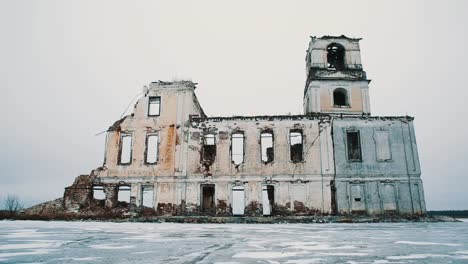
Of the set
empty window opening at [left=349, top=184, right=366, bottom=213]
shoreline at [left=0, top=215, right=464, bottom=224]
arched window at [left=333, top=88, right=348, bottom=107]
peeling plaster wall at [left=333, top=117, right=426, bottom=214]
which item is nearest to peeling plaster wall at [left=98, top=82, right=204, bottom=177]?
shoreline at [left=0, top=215, right=464, bottom=224]

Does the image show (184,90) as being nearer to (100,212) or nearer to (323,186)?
(100,212)

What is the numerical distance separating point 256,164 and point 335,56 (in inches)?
437

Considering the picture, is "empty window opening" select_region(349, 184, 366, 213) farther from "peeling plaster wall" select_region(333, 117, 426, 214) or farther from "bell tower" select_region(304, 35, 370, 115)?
"bell tower" select_region(304, 35, 370, 115)

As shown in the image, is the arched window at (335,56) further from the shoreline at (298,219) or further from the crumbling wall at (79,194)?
the crumbling wall at (79,194)

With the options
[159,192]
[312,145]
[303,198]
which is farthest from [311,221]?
[159,192]

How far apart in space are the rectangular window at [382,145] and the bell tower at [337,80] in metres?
2.55

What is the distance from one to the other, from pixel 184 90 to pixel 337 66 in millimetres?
11546


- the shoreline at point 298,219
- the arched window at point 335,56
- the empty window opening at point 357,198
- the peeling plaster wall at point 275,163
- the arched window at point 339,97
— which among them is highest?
the arched window at point 335,56

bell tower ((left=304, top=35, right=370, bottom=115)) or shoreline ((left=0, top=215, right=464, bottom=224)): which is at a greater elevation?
bell tower ((left=304, top=35, right=370, bottom=115))

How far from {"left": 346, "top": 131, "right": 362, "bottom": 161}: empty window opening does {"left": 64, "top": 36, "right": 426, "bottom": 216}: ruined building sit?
6 cm

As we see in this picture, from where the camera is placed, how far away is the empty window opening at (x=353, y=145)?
22480 mm

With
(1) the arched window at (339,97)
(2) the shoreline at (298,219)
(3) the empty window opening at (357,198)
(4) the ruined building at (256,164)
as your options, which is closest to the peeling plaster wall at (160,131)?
(4) the ruined building at (256,164)

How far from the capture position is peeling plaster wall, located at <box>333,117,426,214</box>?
21.1 m

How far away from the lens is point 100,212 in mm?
22016
